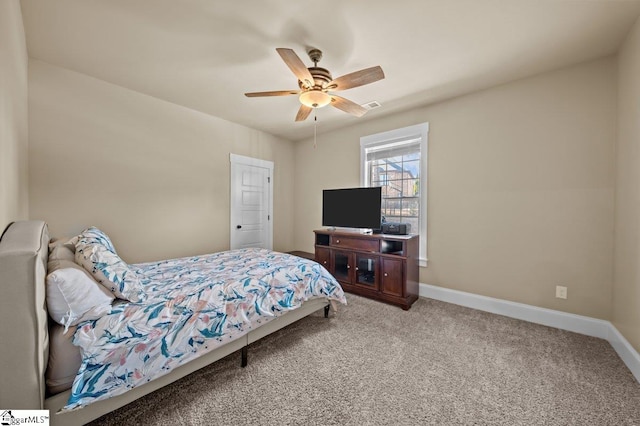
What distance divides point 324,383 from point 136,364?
1198 mm

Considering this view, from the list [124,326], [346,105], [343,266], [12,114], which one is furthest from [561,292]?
[12,114]

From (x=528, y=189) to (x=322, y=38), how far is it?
270 cm

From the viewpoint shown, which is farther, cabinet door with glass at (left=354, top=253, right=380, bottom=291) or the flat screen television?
the flat screen television

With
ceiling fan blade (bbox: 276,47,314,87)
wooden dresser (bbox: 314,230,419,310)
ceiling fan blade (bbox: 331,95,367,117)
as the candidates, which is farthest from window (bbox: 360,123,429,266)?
ceiling fan blade (bbox: 276,47,314,87)

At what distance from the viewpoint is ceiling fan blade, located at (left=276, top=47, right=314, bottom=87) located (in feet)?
5.91

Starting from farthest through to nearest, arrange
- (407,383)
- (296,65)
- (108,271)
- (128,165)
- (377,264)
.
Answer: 1. (377,264)
2. (128,165)
3. (296,65)
4. (407,383)
5. (108,271)

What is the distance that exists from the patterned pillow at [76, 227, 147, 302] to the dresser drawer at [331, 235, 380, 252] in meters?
2.53

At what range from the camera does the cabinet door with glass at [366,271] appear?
3.33 m

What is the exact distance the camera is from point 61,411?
1.21 meters

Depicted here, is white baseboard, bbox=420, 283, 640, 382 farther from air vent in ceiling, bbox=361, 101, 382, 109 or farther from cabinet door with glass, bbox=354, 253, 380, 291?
air vent in ceiling, bbox=361, 101, 382, 109

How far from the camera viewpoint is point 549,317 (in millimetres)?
2588

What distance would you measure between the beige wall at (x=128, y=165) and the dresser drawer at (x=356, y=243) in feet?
6.13

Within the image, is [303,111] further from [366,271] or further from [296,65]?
[366,271]

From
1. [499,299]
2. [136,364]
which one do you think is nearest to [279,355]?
[136,364]
